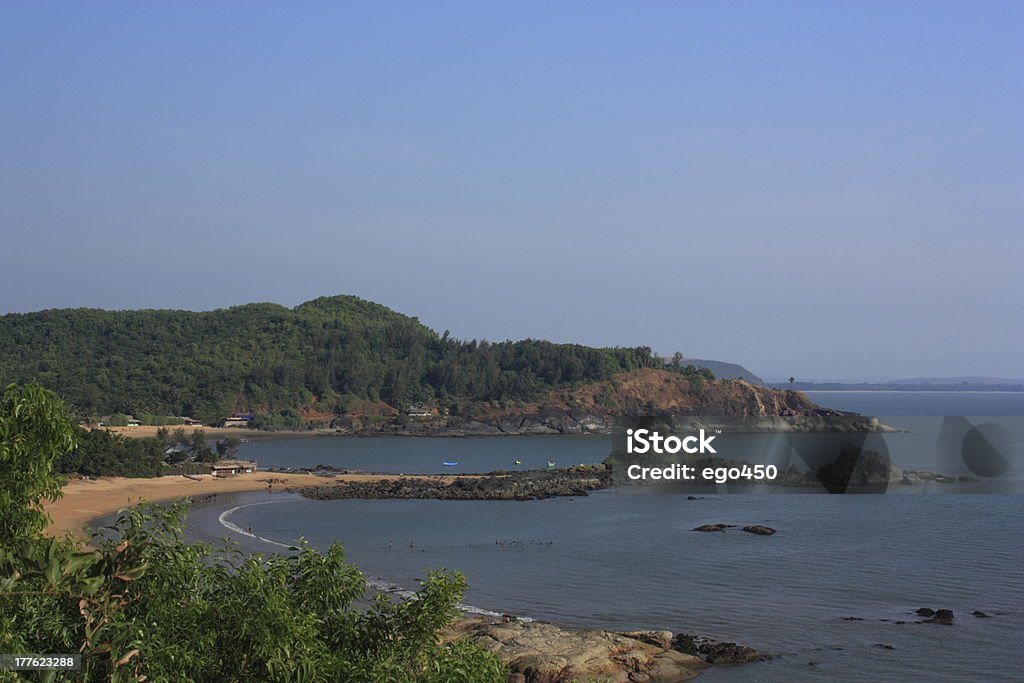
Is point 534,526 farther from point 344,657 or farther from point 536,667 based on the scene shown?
point 344,657

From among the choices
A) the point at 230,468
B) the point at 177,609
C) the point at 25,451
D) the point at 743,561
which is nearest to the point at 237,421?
the point at 230,468

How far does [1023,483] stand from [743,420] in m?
57.4

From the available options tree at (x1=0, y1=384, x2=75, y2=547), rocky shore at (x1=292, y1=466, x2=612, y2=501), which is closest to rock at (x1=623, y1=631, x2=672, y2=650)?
tree at (x1=0, y1=384, x2=75, y2=547)

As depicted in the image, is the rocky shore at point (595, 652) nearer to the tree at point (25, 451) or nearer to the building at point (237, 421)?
the tree at point (25, 451)

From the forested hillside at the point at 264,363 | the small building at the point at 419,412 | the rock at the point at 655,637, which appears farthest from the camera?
the small building at the point at 419,412

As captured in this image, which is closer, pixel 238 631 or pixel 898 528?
pixel 238 631

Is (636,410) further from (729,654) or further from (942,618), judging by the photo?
(729,654)

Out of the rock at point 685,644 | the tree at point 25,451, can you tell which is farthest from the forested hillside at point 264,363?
the tree at point 25,451

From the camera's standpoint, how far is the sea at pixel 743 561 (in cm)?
2478

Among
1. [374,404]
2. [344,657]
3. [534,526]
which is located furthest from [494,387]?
[344,657]

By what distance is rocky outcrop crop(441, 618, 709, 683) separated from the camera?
68.9ft

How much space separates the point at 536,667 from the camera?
68.7 ft

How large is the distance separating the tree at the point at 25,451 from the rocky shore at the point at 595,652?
12.5m

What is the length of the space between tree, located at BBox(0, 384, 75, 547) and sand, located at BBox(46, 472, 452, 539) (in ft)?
101
